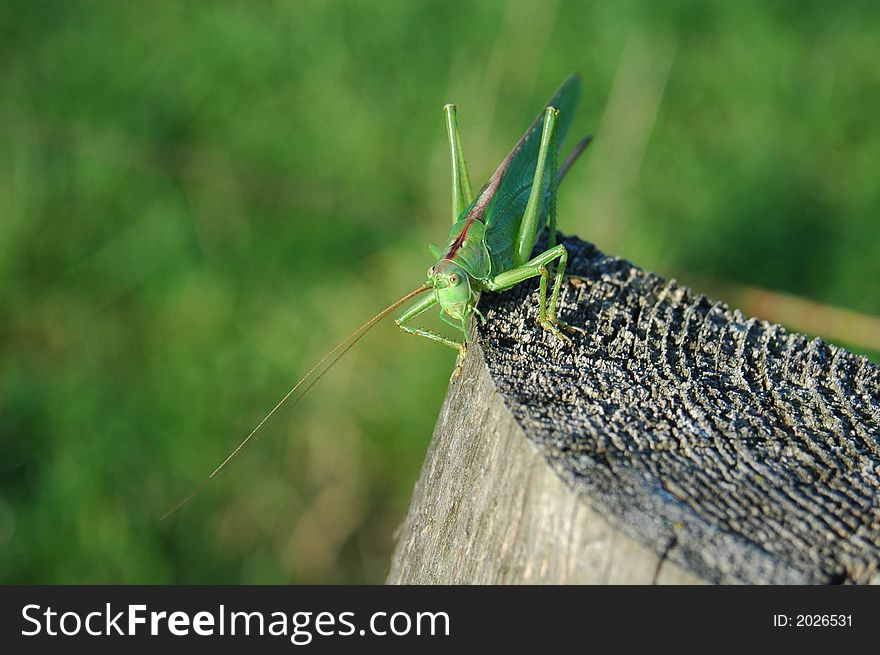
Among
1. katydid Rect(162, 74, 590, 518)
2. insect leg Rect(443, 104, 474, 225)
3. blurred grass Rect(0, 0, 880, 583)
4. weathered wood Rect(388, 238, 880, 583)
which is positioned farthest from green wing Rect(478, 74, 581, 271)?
blurred grass Rect(0, 0, 880, 583)

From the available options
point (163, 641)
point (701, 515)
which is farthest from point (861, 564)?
point (163, 641)

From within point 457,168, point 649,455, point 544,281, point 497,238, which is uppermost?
point 457,168

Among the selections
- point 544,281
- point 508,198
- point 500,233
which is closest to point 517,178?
point 508,198

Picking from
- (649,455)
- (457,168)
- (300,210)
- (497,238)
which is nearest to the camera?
(649,455)

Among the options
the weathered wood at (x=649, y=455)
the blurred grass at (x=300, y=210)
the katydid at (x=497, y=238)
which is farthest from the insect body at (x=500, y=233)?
the blurred grass at (x=300, y=210)

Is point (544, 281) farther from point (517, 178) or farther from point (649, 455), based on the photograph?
point (649, 455)

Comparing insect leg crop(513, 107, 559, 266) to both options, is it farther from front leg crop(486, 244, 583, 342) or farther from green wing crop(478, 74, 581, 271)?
front leg crop(486, 244, 583, 342)

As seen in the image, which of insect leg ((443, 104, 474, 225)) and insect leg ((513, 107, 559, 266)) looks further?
insect leg ((443, 104, 474, 225))
